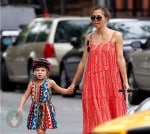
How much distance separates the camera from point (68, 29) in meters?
21.1

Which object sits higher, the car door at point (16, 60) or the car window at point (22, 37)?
the car window at point (22, 37)

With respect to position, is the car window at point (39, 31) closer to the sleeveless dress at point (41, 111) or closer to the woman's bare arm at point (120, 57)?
the sleeveless dress at point (41, 111)

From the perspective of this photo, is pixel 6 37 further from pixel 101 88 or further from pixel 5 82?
pixel 101 88

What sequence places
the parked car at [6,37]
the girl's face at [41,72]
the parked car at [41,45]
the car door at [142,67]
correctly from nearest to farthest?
the girl's face at [41,72], the car door at [142,67], the parked car at [41,45], the parked car at [6,37]

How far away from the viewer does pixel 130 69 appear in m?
17.7

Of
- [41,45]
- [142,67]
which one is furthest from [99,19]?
[41,45]

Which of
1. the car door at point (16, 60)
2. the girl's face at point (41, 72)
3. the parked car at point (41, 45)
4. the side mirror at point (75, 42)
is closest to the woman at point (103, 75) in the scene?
the girl's face at point (41, 72)

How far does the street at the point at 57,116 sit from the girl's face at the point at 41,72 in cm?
60

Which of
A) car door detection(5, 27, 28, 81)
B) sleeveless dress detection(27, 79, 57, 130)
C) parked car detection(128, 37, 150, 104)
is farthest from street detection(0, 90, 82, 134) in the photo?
parked car detection(128, 37, 150, 104)

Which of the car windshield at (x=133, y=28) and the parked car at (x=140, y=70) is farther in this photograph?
the car windshield at (x=133, y=28)

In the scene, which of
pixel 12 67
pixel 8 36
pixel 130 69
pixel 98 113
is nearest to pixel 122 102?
pixel 98 113

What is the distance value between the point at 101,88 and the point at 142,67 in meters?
7.77

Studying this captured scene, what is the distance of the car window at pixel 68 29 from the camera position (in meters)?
20.7

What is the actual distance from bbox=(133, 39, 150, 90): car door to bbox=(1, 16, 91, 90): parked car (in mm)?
Result: 3289
